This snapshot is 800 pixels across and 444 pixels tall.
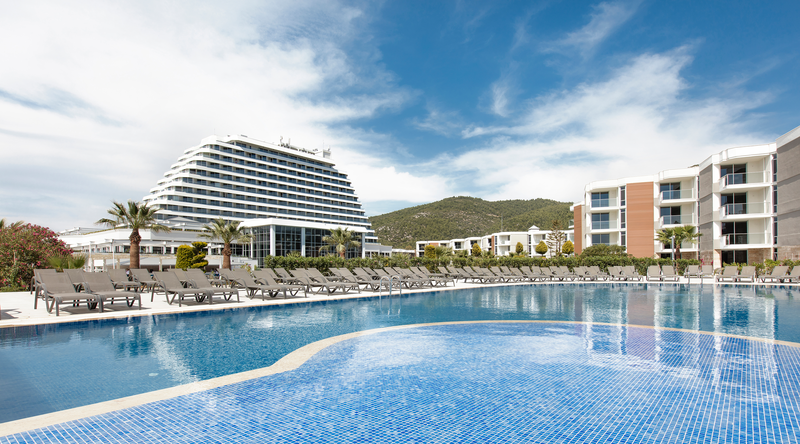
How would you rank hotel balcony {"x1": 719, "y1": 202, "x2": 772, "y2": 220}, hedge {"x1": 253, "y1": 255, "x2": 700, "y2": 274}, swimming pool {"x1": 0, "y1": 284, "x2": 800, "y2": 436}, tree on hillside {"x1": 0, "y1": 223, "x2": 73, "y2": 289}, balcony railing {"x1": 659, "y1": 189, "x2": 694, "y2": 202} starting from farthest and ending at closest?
balcony railing {"x1": 659, "y1": 189, "x2": 694, "y2": 202}
hotel balcony {"x1": 719, "y1": 202, "x2": 772, "y2": 220}
hedge {"x1": 253, "y1": 255, "x2": 700, "y2": 274}
tree on hillside {"x1": 0, "y1": 223, "x2": 73, "y2": 289}
swimming pool {"x1": 0, "y1": 284, "x2": 800, "y2": 436}

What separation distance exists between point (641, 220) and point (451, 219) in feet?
231

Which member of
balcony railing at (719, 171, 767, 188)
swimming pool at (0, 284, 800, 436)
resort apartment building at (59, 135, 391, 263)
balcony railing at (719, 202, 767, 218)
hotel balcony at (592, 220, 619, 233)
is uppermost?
resort apartment building at (59, 135, 391, 263)

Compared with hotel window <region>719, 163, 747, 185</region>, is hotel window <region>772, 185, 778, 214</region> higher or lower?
lower

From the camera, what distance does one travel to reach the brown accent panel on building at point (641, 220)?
34.9 m

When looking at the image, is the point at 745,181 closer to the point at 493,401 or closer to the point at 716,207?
the point at 716,207

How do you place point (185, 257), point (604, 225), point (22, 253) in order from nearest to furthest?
point (22, 253)
point (185, 257)
point (604, 225)

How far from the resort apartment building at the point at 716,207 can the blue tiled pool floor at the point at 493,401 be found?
90.6 ft

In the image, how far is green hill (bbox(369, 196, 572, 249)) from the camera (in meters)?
95.5

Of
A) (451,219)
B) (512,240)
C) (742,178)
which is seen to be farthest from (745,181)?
(451,219)

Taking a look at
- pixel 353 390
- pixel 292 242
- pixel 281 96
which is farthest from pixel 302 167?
pixel 353 390

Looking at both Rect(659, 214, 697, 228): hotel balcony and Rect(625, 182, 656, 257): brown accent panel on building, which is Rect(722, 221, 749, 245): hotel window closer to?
Rect(659, 214, 697, 228): hotel balcony

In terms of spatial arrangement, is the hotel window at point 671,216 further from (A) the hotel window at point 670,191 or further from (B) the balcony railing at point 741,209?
(B) the balcony railing at point 741,209

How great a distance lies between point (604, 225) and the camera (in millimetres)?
37469

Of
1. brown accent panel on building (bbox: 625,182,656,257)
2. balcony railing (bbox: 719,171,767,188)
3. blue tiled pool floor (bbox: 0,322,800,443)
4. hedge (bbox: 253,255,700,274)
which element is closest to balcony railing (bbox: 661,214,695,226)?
brown accent panel on building (bbox: 625,182,656,257)
